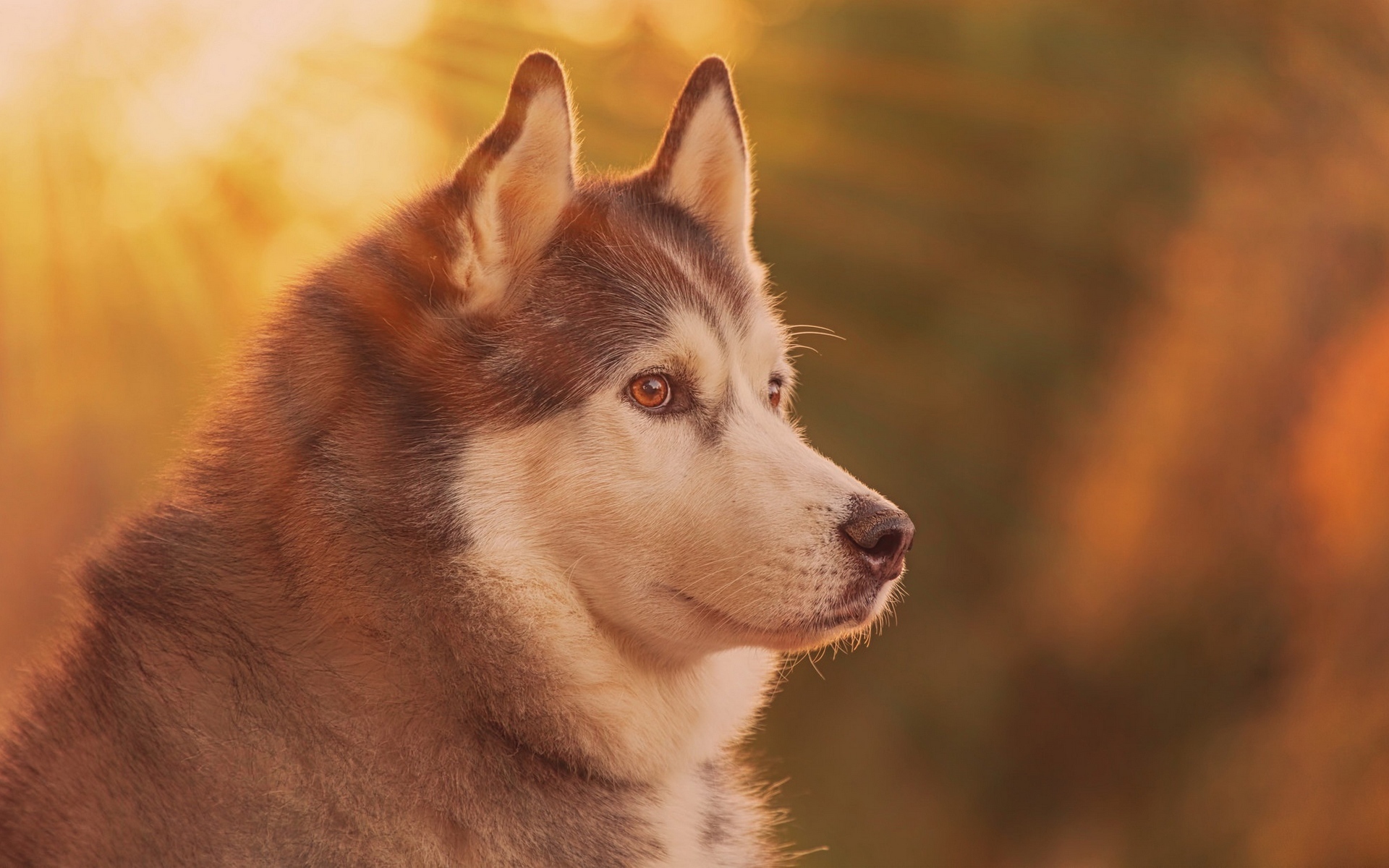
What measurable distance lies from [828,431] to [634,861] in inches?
212

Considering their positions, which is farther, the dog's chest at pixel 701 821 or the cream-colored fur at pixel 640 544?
the dog's chest at pixel 701 821

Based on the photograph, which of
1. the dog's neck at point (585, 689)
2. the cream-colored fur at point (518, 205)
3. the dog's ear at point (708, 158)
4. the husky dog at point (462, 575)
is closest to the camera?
the husky dog at point (462, 575)

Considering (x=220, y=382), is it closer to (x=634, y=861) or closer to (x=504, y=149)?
(x=504, y=149)

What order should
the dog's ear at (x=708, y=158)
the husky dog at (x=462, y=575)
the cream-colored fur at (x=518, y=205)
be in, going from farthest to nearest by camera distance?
the dog's ear at (x=708, y=158) < the cream-colored fur at (x=518, y=205) < the husky dog at (x=462, y=575)

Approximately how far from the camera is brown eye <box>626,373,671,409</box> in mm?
2639

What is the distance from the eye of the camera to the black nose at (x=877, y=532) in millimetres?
2521

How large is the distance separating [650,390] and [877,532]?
0.62 meters

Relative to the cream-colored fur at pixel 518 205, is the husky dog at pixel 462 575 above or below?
below

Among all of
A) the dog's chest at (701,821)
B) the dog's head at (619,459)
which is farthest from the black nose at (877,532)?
the dog's chest at (701,821)

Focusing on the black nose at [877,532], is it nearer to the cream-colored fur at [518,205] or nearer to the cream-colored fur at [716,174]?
the cream-colored fur at [518,205]

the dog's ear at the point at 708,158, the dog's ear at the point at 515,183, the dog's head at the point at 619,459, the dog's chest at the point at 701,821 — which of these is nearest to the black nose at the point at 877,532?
the dog's head at the point at 619,459

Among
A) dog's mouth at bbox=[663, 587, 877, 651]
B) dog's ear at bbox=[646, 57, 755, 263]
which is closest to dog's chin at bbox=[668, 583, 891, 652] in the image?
dog's mouth at bbox=[663, 587, 877, 651]

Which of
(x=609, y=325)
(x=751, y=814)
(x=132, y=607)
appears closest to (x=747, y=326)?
(x=609, y=325)

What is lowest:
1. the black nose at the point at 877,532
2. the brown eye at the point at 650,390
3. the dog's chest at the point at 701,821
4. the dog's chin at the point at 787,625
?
the dog's chest at the point at 701,821
